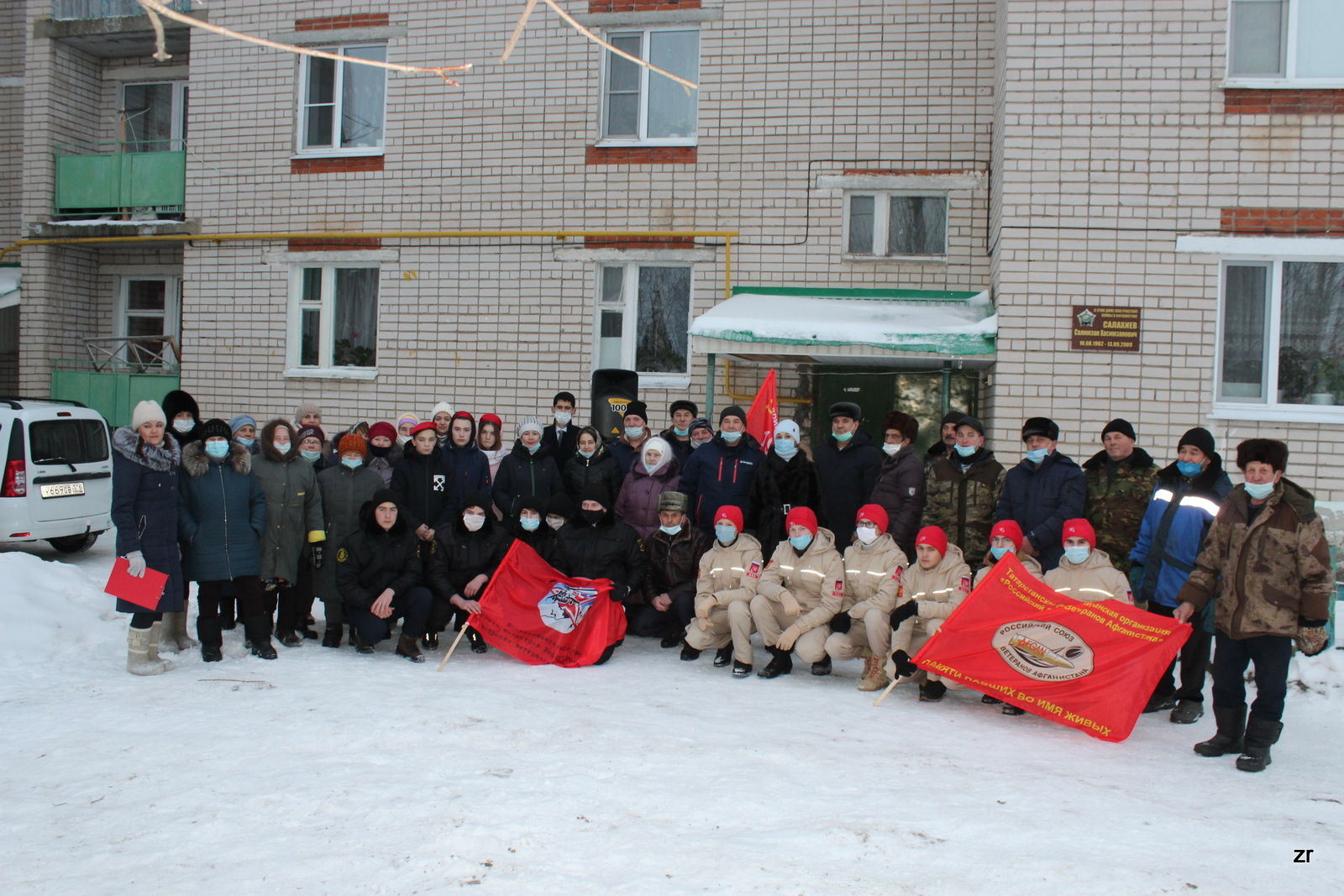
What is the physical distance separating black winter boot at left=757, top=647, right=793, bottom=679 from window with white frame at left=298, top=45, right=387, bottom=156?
839cm

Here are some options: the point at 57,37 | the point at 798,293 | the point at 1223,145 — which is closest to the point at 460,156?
the point at 798,293

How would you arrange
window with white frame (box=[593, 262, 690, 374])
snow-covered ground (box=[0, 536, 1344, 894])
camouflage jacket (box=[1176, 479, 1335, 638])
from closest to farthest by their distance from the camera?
snow-covered ground (box=[0, 536, 1344, 894]), camouflage jacket (box=[1176, 479, 1335, 638]), window with white frame (box=[593, 262, 690, 374])

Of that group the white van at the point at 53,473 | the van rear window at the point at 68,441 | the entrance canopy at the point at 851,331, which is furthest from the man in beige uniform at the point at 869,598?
the van rear window at the point at 68,441

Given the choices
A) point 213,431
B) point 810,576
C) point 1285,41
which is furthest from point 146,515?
point 1285,41

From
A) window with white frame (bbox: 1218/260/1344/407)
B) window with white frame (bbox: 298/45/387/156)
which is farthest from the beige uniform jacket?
window with white frame (bbox: 298/45/387/156)

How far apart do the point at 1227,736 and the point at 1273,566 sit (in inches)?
35.9

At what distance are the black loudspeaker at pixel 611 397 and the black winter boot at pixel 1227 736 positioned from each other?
5585 mm

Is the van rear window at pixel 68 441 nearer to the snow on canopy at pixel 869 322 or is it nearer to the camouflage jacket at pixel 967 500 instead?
the snow on canopy at pixel 869 322

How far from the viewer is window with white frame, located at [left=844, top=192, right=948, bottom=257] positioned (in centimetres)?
1095

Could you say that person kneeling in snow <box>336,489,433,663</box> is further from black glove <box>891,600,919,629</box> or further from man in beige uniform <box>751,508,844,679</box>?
black glove <box>891,600,919,629</box>

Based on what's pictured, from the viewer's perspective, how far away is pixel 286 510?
23.8 feet

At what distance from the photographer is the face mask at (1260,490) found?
5.25m

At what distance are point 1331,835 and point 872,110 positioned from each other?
27.3ft

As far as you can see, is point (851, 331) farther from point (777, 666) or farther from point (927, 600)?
point (777, 666)
